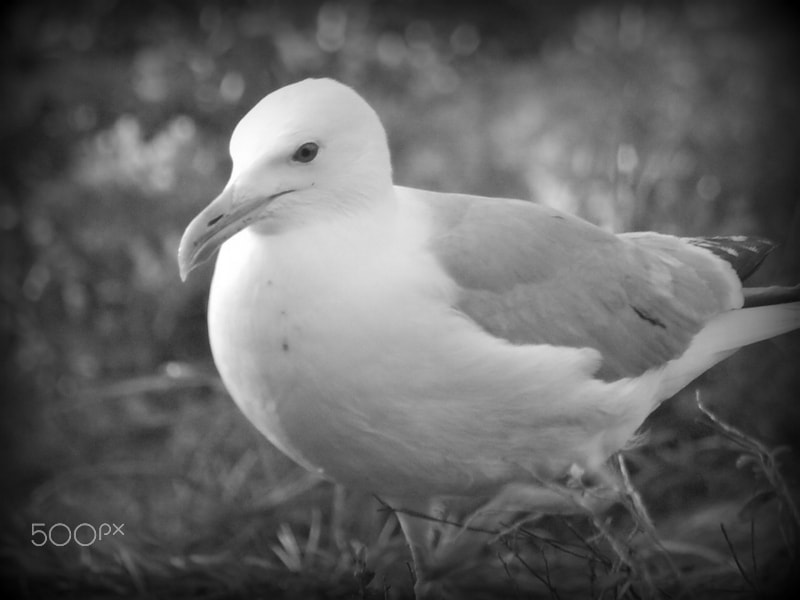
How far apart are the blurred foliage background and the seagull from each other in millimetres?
592

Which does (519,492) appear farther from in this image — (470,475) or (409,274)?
(409,274)

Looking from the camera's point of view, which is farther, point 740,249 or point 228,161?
point 228,161

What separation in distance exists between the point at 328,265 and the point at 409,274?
13cm

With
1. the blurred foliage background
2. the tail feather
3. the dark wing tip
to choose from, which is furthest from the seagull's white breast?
the blurred foliage background

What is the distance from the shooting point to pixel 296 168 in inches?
68.3

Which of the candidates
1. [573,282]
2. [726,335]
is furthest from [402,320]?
[726,335]

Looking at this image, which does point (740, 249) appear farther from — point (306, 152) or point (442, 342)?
point (306, 152)

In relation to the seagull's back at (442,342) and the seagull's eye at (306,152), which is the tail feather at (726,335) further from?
the seagull's eye at (306,152)

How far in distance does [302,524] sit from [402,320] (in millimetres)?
955

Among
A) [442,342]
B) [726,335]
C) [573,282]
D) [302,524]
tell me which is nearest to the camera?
[442,342]

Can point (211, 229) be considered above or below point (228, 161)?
above

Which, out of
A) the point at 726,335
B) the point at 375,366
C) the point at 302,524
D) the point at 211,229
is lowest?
the point at 302,524

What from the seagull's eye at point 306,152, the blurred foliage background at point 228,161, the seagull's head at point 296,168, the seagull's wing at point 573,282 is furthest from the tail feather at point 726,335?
the seagull's eye at point 306,152

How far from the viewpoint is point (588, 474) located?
2.04 m
